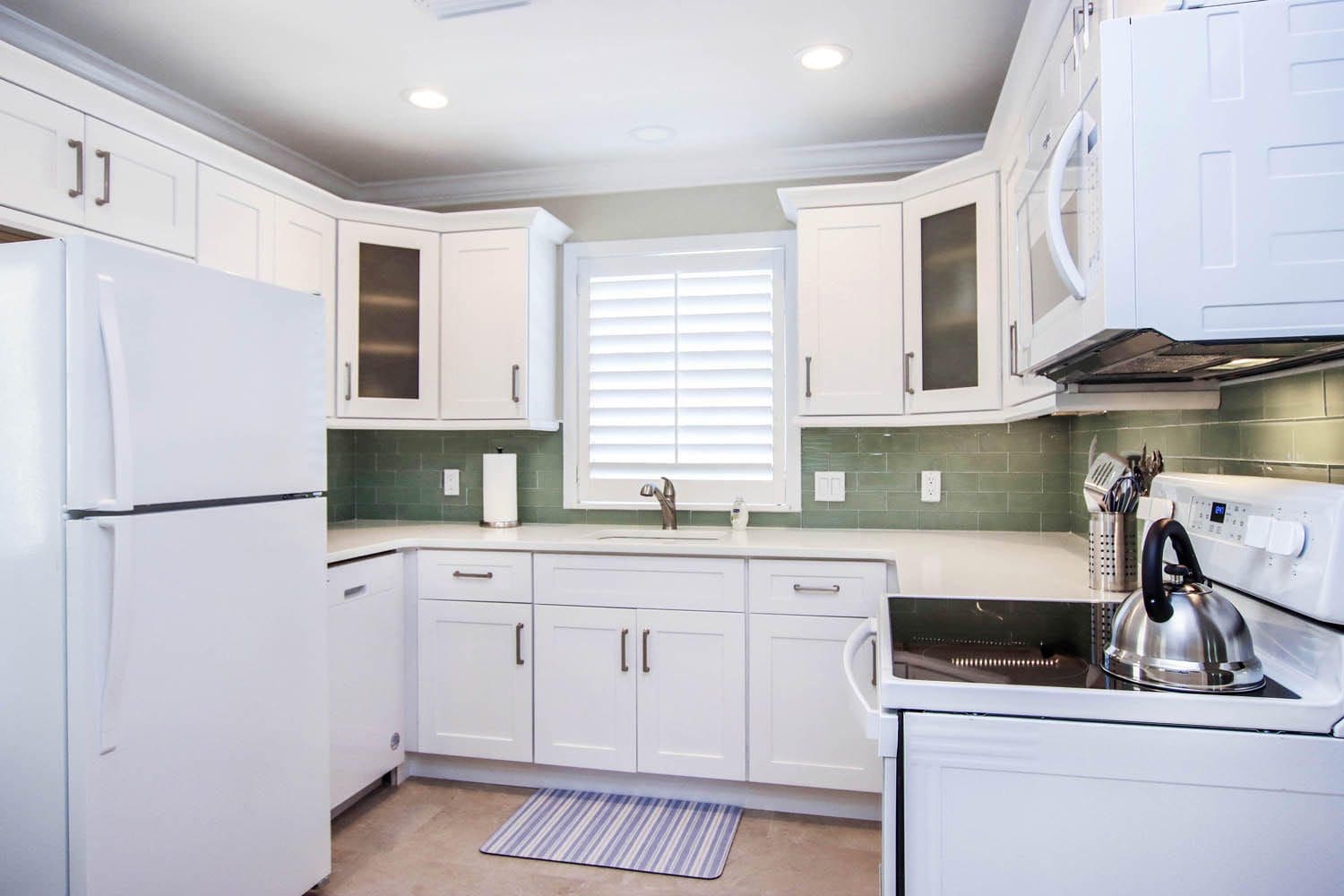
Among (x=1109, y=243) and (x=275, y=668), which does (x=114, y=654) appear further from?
(x=1109, y=243)

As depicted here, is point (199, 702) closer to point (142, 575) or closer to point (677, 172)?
point (142, 575)

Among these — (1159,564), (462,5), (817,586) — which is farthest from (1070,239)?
(462,5)

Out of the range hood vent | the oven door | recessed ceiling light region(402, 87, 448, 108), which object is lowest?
the range hood vent

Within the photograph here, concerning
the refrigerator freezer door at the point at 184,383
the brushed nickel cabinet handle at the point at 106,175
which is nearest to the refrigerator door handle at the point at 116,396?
the refrigerator freezer door at the point at 184,383

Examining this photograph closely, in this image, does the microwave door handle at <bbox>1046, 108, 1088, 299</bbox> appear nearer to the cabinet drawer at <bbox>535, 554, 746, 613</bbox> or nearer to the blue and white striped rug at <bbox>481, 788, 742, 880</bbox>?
the cabinet drawer at <bbox>535, 554, 746, 613</bbox>

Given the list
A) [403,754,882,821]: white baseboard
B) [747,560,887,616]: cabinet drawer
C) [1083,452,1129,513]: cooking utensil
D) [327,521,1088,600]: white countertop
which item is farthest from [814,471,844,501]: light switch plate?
[1083,452,1129,513]: cooking utensil

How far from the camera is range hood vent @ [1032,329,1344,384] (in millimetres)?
1162

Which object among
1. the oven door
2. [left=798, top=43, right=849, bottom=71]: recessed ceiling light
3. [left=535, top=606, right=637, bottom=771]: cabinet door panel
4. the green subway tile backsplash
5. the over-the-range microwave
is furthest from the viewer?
[left=535, top=606, right=637, bottom=771]: cabinet door panel

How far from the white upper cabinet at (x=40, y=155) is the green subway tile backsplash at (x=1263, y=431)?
106 inches

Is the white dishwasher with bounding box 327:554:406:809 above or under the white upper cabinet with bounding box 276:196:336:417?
under

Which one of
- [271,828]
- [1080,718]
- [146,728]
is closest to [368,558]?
[271,828]

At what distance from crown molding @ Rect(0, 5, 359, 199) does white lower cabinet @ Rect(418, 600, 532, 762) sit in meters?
1.83

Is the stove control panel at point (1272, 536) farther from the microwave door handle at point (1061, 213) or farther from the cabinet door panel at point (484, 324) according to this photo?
the cabinet door panel at point (484, 324)

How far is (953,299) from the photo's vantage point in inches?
107
